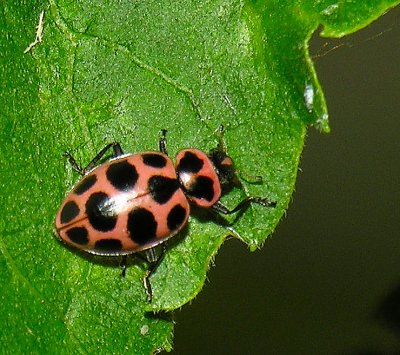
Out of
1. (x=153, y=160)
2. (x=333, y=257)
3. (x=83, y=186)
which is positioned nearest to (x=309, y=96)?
(x=153, y=160)

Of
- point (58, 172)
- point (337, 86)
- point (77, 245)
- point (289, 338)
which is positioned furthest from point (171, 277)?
point (289, 338)

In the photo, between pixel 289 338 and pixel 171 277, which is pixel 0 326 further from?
pixel 289 338

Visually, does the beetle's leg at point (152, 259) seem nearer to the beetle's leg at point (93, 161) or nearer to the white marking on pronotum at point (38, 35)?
the beetle's leg at point (93, 161)

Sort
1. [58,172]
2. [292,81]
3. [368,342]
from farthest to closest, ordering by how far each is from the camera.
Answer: [368,342] → [58,172] → [292,81]

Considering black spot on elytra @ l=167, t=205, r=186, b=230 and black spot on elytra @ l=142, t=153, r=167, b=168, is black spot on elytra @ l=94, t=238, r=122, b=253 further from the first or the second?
black spot on elytra @ l=142, t=153, r=167, b=168

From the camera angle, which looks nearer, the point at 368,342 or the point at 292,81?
the point at 292,81

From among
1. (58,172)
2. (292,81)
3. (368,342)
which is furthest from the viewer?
(368,342)

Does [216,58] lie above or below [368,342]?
above
